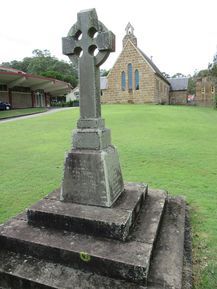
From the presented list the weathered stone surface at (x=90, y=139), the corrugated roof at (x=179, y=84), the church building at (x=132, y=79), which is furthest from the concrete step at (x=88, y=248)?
the corrugated roof at (x=179, y=84)

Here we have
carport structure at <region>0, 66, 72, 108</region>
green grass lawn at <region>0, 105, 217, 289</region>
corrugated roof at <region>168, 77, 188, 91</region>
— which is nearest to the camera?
green grass lawn at <region>0, 105, 217, 289</region>

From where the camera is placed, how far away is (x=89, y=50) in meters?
3.66

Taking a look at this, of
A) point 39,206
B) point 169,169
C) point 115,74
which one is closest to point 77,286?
point 39,206

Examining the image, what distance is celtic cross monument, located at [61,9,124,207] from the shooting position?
3549mm

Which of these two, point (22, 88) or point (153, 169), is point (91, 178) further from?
point (22, 88)

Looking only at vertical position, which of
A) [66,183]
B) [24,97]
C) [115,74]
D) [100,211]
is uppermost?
[115,74]

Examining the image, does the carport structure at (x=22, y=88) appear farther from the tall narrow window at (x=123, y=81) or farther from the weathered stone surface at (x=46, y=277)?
the weathered stone surface at (x=46, y=277)

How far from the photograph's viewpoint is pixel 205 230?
3.86m

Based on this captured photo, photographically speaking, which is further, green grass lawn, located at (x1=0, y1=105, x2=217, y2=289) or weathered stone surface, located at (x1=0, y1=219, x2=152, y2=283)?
green grass lawn, located at (x1=0, y1=105, x2=217, y2=289)

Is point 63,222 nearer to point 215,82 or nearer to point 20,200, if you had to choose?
point 20,200

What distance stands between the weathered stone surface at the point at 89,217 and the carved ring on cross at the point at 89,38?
2.01 m

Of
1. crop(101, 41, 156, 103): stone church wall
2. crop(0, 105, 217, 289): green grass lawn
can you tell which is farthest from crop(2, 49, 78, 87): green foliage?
crop(0, 105, 217, 289): green grass lawn

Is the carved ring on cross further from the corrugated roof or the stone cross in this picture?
the corrugated roof

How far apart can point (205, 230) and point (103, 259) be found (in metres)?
1.87
